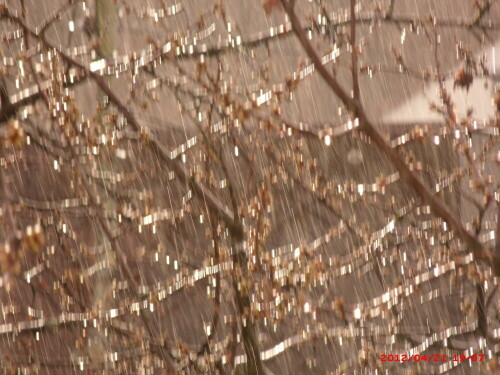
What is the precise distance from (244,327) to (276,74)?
1.78 m

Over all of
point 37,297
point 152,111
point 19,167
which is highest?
point 152,111

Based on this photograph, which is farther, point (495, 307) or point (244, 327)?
point (495, 307)

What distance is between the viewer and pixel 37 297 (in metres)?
3.12

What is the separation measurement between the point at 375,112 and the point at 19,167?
5.92ft

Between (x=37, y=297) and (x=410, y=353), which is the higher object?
(x=37, y=297)

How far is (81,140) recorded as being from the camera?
8.32ft

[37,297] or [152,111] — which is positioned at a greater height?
[152,111]

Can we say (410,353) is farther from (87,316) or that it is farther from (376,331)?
(87,316)

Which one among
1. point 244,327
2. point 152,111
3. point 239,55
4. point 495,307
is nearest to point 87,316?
point 244,327

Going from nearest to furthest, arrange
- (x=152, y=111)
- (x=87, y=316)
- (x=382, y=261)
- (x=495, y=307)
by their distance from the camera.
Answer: (x=87, y=316), (x=495, y=307), (x=382, y=261), (x=152, y=111)

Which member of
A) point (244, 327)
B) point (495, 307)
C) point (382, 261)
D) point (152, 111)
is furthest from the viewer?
point (152, 111)

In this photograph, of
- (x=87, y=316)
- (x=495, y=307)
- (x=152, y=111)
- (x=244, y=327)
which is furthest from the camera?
(x=152, y=111)

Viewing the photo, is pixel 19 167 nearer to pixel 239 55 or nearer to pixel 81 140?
pixel 81 140

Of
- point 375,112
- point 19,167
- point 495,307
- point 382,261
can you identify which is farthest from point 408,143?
point 19,167
